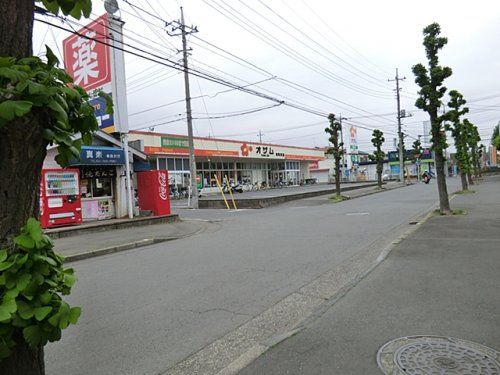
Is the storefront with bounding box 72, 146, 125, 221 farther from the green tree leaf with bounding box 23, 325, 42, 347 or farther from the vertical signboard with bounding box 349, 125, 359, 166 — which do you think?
the vertical signboard with bounding box 349, 125, 359, 166

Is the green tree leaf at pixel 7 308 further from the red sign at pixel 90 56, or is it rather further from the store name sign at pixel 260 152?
the store name sign at pixel 260 152

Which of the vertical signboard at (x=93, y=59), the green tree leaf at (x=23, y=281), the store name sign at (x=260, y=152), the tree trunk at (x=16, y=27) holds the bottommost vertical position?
the green tree leaf at (x=23, y=281)

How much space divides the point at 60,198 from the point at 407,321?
1255 cm

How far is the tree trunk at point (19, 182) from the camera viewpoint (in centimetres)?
180

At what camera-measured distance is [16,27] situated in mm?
1919

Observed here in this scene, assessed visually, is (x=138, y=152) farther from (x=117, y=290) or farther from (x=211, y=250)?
(x=117, y=290)

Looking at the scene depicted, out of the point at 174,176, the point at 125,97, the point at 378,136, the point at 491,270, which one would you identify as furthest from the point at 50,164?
the point at 378,136

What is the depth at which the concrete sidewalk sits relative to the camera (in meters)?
3.53

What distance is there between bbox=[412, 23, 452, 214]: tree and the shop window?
12.5 metres

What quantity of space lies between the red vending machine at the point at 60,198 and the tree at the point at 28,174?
12.5m

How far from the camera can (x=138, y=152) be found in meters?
17.6

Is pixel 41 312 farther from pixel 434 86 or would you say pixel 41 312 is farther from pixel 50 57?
pixel 434 86

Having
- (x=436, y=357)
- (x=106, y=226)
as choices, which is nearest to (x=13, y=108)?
(x=436, y=357)

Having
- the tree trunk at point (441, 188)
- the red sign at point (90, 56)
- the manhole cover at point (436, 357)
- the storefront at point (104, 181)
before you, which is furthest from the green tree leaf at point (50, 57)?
the red sign at point (90, 56)
